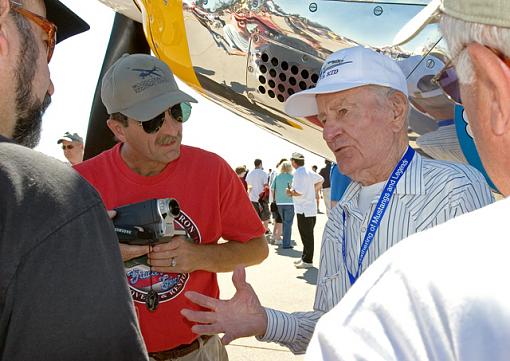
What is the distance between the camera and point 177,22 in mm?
3666

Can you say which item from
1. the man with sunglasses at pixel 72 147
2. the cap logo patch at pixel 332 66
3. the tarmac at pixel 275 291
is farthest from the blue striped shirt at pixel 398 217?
the man with sunglasses at pixel 72 147

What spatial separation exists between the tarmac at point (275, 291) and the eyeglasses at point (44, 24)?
374 centimetres

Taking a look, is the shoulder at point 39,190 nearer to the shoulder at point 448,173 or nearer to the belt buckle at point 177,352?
the shoulder at point 448,173

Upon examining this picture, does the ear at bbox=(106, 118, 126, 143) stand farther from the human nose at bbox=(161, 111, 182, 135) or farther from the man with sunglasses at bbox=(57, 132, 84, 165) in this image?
the man with sunglasses at bbox=(57, 132, 84, 165)

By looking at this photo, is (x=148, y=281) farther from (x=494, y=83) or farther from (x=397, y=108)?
(x=494, y=83)

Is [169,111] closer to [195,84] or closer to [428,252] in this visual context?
[195,84]

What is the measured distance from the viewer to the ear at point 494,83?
717 millimetres

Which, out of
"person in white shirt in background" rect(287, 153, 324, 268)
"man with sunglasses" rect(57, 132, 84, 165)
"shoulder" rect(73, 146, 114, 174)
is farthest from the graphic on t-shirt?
"person in white shirt in background" rect(287, 153, 324, 268)

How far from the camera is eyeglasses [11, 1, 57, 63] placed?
1.25 m

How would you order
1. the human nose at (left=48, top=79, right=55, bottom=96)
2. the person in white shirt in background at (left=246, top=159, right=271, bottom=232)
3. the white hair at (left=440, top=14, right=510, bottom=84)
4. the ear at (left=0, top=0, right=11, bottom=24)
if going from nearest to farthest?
1. the white hair at (left=440, top=14, right=510, bottom=84)
2. the ear at (left=0, top=0, right=11, bottom=24)
3. the human nose at (left=48, top=79, right=55, bottom=96)
4. the person in white shirt in background at (left=246, top=159, right=271, bottom=232)

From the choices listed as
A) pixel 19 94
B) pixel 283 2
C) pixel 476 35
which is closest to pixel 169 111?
pixel 283 2

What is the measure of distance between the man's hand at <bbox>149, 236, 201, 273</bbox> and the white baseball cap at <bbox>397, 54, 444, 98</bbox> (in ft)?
4.71

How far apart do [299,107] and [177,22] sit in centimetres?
155

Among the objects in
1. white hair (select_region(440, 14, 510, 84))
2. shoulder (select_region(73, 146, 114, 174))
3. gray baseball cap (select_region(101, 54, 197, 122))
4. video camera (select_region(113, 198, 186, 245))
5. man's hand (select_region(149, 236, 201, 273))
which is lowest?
man's hand (select_region(149, 236, 201, 273))
